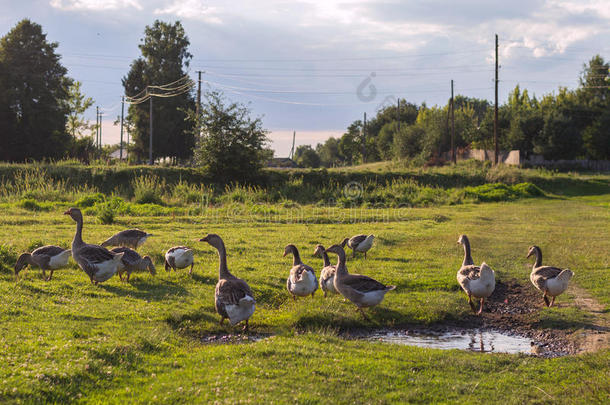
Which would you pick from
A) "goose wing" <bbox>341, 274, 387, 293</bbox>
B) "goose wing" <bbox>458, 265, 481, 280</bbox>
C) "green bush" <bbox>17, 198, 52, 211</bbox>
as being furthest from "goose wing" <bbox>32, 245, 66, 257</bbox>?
"green bush" <bbox>17, 198, 52, 211</bbox>

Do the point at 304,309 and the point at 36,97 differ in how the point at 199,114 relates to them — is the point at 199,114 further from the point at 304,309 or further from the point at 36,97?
the point at 304,309

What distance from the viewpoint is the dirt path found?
955cm

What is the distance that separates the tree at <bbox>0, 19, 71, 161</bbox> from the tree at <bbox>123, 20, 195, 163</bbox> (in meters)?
14.3

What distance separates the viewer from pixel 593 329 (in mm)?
10398

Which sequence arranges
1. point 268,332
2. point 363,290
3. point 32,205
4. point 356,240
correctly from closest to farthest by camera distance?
point 268,332, point 363,290, point 356,240, point 32,205

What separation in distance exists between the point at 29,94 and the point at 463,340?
64075mm

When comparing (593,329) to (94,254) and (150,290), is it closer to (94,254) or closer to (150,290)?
(150,290)

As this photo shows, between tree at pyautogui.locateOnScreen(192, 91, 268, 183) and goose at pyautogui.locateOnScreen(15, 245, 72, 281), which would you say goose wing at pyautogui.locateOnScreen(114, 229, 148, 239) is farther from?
tree at pyautogui.locateOnScreen(192, 91, 268, 183)

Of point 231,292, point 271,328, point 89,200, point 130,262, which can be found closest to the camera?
point 231,292

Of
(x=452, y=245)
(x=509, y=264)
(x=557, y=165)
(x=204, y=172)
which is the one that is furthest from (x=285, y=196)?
Answer: (x=557, y=165)

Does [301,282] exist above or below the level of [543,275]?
below

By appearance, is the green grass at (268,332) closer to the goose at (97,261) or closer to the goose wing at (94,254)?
the goose at (97,261)

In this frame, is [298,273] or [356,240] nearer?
[298,273]

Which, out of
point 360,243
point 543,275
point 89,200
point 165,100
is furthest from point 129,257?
point 165,100
